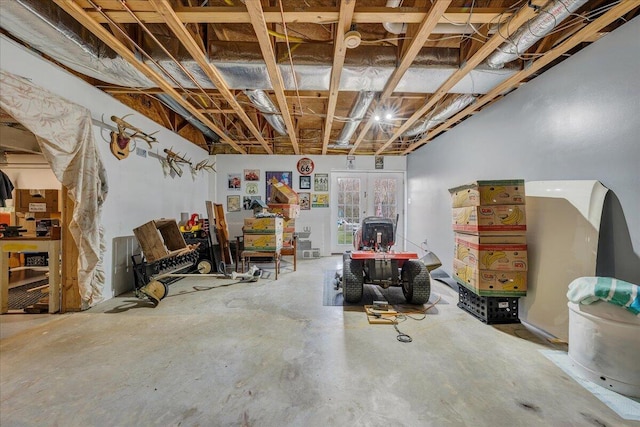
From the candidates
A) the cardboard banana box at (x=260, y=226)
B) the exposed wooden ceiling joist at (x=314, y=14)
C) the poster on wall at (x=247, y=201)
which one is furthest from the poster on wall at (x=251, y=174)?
the exposed wooden ceiling joist at (x=314, y=14)

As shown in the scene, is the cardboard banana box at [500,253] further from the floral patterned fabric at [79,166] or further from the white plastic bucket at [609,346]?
the floral patterned fabric at [79,166]

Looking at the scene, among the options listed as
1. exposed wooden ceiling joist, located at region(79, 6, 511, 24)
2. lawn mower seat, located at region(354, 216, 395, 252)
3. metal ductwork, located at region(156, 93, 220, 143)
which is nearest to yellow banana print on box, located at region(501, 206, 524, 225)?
lawn mower seat, located at region(354, 216, 395, 252)

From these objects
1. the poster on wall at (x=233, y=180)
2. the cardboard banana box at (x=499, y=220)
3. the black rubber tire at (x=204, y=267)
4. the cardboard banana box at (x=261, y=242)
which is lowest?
the black rubber tire at (x=204, y=267)

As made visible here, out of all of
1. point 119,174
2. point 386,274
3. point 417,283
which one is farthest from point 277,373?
point 119,174

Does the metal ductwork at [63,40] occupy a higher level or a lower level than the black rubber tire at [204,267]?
higher

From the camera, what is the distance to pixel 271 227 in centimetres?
413

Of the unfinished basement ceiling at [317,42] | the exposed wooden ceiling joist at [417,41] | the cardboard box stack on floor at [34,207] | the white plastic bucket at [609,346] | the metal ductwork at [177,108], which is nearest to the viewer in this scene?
the white plastic bucket at [609,346]

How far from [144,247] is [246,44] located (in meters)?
2.97

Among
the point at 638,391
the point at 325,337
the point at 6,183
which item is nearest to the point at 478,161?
the point at 638,391

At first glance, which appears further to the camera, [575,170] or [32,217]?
[32,217]

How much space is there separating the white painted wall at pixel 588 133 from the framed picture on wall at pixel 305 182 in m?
3.79

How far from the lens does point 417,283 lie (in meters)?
3.04

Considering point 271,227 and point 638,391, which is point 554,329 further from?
point 271,227

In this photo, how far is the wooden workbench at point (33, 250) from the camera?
2805mm
